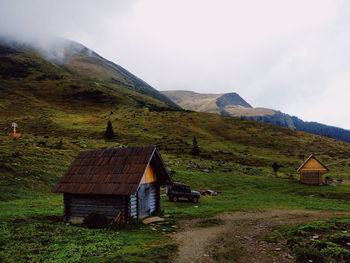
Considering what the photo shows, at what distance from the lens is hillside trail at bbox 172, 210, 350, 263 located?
15.3 metres

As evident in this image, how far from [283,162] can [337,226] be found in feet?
216

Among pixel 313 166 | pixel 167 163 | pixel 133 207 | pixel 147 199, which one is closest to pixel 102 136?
pixel 167 163

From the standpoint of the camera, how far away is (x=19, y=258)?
14.2 m

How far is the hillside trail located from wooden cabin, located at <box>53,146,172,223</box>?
4.19 metres

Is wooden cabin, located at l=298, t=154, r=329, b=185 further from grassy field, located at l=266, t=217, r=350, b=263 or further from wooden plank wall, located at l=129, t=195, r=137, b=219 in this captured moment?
wooden plank wall, located at l=129, t=195, r=137, b=219

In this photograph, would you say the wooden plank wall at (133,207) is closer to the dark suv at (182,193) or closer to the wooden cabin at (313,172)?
the dark suv at (182,193)

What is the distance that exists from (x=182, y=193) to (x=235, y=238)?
17038 mm

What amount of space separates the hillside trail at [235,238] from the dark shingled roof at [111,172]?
5.31m

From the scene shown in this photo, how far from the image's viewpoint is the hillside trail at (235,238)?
15320 mm

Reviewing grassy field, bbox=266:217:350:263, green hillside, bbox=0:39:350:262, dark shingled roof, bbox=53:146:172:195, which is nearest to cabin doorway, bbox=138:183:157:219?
dark shingled roof, bbox=53:146:172:195

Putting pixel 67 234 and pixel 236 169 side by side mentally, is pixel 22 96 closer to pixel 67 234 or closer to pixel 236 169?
pixel 236 169

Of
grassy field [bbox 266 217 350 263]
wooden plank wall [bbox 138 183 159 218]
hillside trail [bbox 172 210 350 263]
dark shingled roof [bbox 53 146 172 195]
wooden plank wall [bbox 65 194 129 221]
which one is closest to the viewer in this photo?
grassy field [bbox 266 217 350 263]

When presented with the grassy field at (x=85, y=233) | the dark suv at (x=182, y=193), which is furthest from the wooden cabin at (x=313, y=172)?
the dark suv at (x=182, y=193)

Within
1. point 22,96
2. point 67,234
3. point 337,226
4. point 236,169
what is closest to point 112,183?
point 67,234
